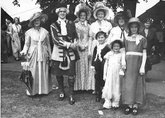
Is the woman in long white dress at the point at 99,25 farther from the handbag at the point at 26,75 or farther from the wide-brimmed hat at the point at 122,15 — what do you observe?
the handbag at the point at 26,75

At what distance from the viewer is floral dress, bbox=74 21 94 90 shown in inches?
264

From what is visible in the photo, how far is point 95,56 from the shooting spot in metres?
6.37

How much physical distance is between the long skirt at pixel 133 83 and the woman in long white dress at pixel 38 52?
2.02 meters

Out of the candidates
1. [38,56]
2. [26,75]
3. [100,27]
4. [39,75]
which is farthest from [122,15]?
[26,75]

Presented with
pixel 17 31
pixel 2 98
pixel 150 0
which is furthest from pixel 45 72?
pixel 150 0

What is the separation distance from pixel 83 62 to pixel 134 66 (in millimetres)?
1599

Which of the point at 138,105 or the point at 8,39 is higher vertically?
the point at 8,39

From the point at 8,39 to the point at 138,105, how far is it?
1007cm

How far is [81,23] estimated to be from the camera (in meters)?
6.72

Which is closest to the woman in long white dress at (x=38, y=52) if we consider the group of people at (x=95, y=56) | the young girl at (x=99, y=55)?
the group of people at (x=95, y=56)

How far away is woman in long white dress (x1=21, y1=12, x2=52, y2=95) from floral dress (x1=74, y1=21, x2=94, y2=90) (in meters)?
0.72

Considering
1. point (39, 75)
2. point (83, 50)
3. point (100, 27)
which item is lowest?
point (39, 75)

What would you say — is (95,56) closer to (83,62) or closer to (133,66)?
(83,62)

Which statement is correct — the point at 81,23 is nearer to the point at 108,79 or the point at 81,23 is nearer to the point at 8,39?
the point at 108,79
